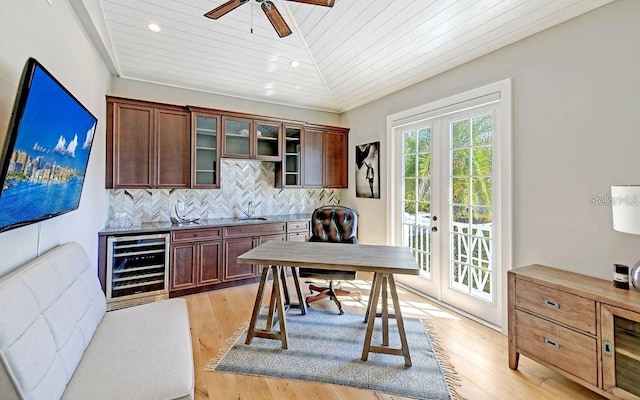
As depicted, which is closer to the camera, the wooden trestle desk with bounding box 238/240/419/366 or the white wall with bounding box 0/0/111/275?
the white wall with bounding box 0/0/111/275

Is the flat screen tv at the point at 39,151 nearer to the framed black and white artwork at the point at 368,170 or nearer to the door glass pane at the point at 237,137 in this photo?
the door glass pane at the point at 237,137

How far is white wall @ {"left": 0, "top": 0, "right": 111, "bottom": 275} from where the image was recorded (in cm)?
136

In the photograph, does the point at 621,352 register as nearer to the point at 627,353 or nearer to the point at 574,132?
the point at 627,353

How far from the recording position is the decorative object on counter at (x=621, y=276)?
1.80m

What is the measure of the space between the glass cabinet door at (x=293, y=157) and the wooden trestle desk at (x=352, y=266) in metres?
1.97

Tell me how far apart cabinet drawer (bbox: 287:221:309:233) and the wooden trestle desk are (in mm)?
1517

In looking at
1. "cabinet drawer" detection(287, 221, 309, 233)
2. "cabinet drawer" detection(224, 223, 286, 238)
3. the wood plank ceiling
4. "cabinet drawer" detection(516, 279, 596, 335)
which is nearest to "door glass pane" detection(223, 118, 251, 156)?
the wood plank ceiling

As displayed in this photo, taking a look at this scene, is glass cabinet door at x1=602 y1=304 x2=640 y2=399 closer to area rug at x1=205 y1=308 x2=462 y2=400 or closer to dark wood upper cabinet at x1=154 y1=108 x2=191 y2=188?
area rug at x1=205 y1=308 x2=462 y2=400

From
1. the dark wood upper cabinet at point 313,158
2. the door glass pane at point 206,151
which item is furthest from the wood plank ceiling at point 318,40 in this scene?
the dark wood upper cabinet at point 313,158

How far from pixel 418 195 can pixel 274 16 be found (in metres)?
2.55

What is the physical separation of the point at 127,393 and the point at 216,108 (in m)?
3.68

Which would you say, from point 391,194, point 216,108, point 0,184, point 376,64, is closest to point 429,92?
point 376,64

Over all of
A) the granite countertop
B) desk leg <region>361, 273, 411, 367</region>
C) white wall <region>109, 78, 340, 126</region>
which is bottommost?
desk leg <region>361, 273, 411, 367</region>

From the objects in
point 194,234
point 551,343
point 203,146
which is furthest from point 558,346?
point 203,146
